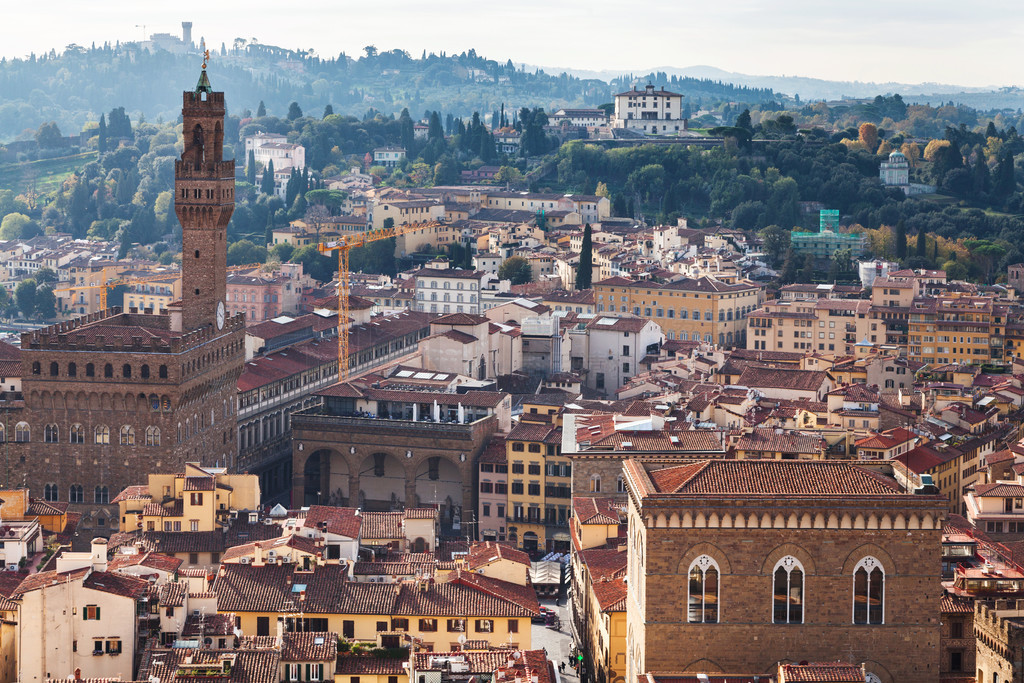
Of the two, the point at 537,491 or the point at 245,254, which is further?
the point at 245,254

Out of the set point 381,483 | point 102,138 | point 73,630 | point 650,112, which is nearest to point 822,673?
point 73,630

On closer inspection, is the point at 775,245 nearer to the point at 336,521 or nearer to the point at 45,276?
the point at 45,276

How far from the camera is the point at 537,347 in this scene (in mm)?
83812

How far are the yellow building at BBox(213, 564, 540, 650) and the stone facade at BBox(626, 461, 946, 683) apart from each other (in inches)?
370

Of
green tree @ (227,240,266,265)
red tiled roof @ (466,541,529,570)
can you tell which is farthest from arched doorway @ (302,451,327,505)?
green tree @ (227,240,266,265)

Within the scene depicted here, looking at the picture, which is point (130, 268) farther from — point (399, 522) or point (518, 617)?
point (518, 617)

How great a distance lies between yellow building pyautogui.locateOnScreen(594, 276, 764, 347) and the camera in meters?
97.9

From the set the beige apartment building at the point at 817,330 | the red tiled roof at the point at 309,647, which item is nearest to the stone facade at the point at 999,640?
the red tiled roof at the point at 309,647

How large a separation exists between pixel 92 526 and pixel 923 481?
35011 mm

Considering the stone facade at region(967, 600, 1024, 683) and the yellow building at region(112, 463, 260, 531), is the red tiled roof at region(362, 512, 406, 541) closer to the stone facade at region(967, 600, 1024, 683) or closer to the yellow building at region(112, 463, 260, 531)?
the yellow building at region(112, 463, 260, 531)

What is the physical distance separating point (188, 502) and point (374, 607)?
10.3 metres

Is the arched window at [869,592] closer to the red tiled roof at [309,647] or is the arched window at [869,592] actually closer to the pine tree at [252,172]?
the red tiled roof at [309,647]

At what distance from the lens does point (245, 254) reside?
133750 millimetres

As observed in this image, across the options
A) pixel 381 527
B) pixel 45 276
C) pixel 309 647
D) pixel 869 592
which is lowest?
pixel 45 276
